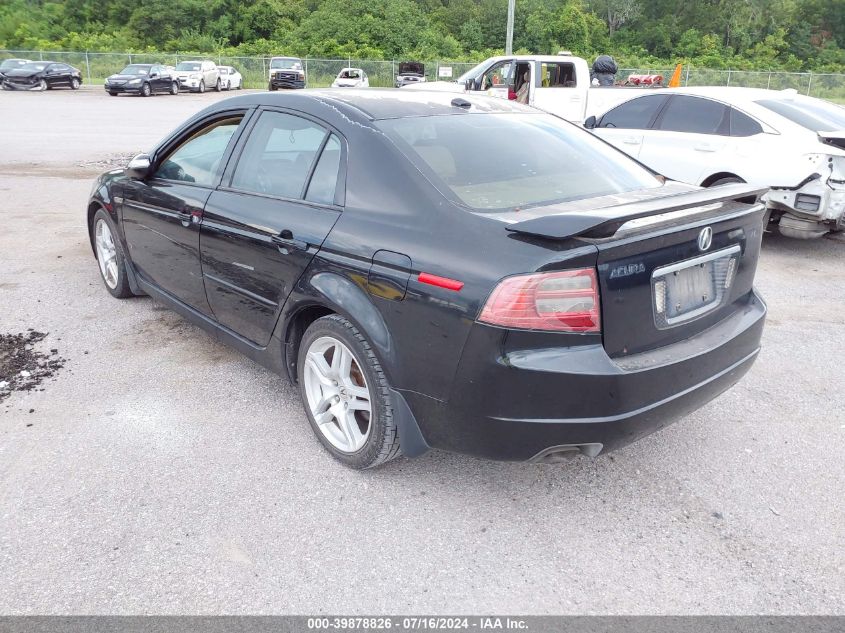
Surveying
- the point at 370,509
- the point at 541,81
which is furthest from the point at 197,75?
the point at 370,509

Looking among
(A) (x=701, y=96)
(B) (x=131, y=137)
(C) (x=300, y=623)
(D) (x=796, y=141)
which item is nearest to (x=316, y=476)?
(C) (x=300, y=623)

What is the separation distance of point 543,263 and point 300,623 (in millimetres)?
1477

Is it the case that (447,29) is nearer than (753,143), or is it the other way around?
(753,143)

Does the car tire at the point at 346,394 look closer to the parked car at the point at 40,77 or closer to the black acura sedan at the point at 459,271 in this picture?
the black acura sedan at the point at 459,271

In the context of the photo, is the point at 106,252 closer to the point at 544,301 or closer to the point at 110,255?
the point at 110,255

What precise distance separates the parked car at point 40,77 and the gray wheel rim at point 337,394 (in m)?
36.2

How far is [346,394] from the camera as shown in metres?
3.19

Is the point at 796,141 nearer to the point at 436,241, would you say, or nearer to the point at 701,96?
the point at 701,96

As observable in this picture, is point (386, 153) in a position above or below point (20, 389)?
above

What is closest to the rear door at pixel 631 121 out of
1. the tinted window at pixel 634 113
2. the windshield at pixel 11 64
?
the tinted window at pixel 634 113

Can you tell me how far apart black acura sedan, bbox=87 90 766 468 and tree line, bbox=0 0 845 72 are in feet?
172

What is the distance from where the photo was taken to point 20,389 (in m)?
3.98

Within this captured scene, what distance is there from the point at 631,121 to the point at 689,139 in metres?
0.94

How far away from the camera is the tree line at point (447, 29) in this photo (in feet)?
186
